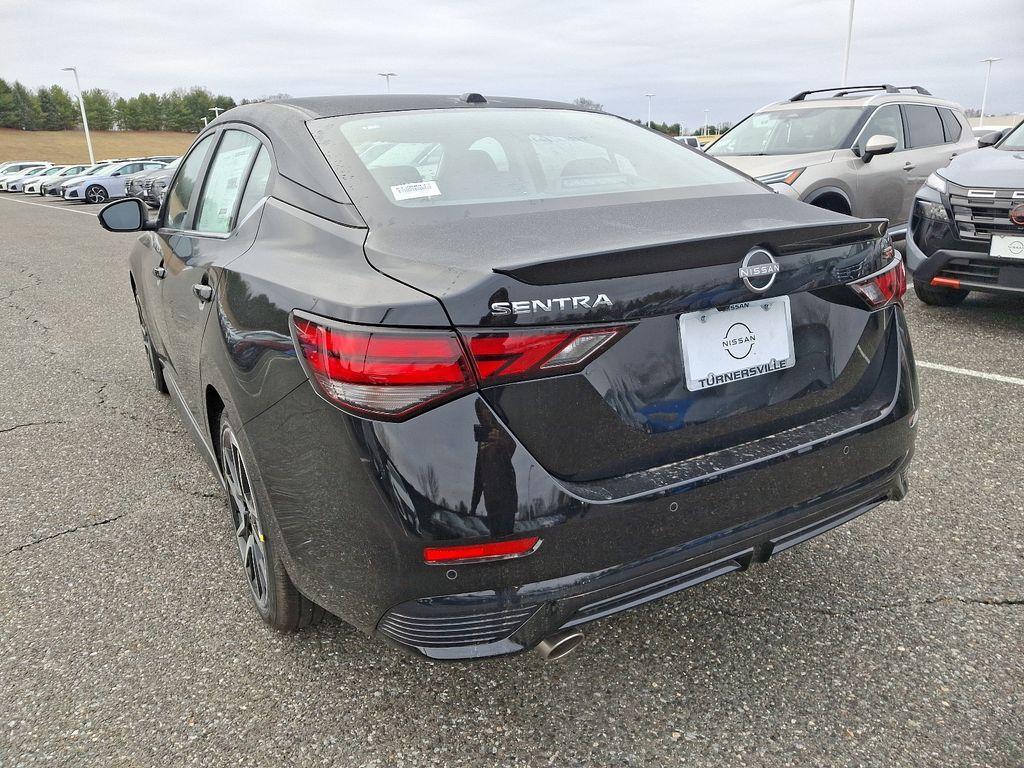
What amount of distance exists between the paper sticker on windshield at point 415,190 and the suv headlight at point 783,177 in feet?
19.1

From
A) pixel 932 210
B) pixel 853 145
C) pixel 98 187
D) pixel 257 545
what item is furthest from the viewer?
pixel 98 187

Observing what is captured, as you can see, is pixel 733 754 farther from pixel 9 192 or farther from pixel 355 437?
pixel 9 192

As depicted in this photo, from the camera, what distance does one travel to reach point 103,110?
10144 centimetres

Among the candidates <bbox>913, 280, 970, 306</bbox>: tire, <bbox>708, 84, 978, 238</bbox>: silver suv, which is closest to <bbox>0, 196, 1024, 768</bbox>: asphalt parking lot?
<bbox>913, 280, 970, 306</bbox>: tire

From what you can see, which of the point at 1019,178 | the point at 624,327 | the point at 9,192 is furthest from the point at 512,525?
the point at 9,192

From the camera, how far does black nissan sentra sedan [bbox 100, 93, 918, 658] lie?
159 cm

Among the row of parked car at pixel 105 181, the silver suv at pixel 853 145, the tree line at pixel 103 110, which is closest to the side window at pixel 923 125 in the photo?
the silver suv at pixel 853 145

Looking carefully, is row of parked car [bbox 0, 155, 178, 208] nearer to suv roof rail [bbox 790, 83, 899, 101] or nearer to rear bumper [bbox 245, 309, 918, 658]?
suv roof rail [bbox 790, 83, 899, 101]

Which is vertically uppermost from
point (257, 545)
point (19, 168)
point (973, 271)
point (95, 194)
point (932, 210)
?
point (932, 210)

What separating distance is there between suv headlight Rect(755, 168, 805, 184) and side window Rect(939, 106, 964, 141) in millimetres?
2959

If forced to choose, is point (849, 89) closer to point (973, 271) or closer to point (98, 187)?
point (973, 271)

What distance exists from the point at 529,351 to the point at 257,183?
1.35 meters

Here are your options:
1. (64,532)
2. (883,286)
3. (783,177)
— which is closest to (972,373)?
(883,286)

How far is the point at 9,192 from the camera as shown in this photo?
4072cm
